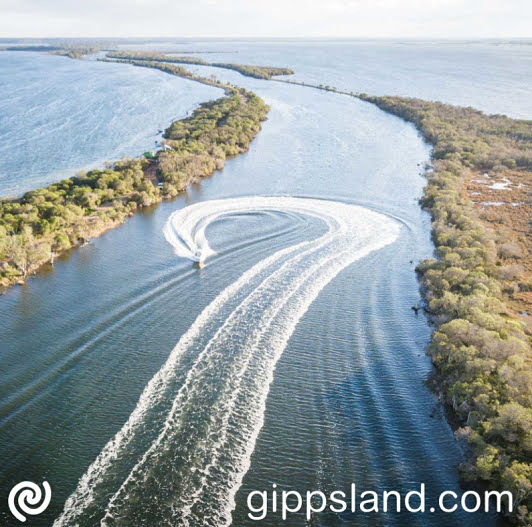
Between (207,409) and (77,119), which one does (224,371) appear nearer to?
(207,409)

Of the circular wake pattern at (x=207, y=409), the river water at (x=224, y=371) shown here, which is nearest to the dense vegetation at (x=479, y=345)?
the river water at (x=224, y=371)

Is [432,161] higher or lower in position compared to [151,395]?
higher

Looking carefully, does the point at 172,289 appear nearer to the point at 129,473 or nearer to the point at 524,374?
the point at 129,473

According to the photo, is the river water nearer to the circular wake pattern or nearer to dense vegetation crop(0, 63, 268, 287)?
the circular wake pattern

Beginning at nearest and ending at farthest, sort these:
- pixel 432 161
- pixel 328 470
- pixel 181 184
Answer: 1. pixel 328 470
2. pixel 181 184
3. pixel 432 161

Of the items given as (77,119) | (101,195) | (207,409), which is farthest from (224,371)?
(77,119)

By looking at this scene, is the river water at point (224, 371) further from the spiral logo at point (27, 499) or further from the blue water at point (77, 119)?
the blue water at point (77, 119)

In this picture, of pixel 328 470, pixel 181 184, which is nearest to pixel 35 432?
pixel 328 470
